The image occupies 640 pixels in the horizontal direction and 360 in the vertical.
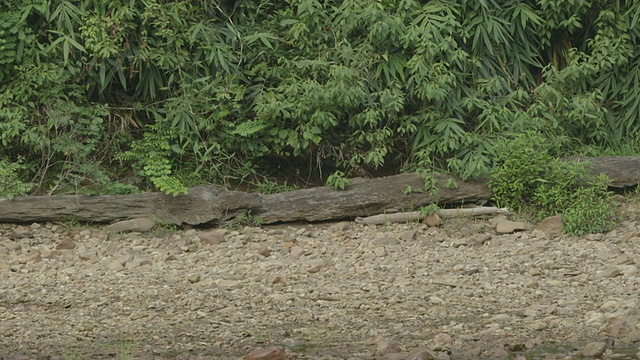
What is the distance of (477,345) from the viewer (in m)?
4.82

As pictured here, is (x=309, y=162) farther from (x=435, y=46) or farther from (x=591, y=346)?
(x=591, y=346)

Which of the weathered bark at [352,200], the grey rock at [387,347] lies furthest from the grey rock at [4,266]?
the grey rock at [387,347]

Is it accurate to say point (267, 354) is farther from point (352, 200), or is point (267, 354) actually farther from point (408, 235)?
point (352, 200)

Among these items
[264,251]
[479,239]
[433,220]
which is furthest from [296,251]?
[479,239]

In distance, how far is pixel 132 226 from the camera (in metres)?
7.25

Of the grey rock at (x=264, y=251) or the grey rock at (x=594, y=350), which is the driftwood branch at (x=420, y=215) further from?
the grey rock at (x=594, y=350)

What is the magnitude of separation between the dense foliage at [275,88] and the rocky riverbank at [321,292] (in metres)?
0.62

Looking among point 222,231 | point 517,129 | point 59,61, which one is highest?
point 59,61

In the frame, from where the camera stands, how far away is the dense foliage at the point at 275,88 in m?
7.51

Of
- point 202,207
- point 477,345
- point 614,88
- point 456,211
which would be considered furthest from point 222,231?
point 614,88

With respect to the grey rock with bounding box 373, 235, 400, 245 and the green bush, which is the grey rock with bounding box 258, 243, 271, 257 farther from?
the green bush

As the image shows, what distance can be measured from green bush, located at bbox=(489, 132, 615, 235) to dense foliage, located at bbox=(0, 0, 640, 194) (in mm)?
204

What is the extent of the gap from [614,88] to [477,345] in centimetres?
403

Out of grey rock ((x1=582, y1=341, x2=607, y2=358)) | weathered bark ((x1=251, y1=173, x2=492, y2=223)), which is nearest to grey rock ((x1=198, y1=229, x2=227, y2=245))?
weathered bark ((x1=251, y1=173, x2=492, y2=223))
